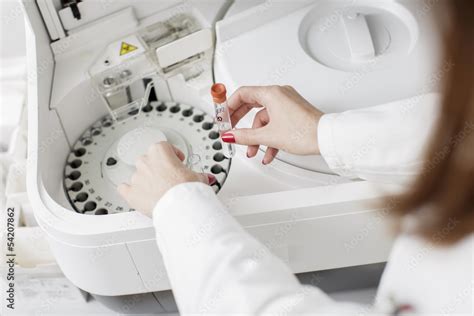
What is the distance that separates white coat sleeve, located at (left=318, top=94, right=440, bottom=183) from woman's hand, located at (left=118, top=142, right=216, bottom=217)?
189 millimetres

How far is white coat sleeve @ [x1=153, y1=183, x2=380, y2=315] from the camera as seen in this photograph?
25.6 inches

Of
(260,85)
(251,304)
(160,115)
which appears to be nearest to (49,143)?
(160,115)

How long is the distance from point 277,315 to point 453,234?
0.20 meters

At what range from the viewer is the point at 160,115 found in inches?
41.4

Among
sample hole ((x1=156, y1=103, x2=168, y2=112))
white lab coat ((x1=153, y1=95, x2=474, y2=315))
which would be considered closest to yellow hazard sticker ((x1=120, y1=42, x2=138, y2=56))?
sample hole ((x1=156, y1=103, x2=168, y2=112))

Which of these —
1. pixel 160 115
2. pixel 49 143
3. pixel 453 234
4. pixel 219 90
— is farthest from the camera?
pixel 160 115

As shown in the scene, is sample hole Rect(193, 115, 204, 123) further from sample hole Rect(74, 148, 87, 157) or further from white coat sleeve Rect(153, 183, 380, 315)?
white coat sleeve Rect(153, 183, 380, 315)

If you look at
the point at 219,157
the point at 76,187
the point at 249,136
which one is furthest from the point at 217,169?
the point at 76,187

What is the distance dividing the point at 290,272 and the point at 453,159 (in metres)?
0.23

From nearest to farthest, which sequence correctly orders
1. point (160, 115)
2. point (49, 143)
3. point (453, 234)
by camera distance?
point (453, 234) → point (49, 143) → point (160, 115)

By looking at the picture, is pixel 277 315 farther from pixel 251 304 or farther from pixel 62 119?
pixel 62 119

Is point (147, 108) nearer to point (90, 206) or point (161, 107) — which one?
point (161, 107)

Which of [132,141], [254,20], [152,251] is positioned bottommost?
[152,251]

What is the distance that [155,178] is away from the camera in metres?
0.78
